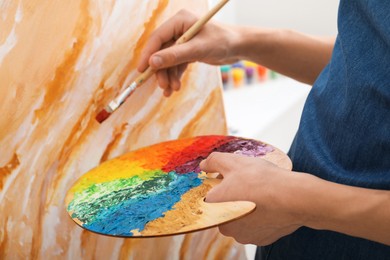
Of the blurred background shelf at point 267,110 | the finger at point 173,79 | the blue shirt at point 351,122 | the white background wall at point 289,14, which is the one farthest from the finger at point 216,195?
the white background wall at point 289,14

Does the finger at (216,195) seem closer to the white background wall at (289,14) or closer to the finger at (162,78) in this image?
the finger at (162,78)

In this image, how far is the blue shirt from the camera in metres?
0.70

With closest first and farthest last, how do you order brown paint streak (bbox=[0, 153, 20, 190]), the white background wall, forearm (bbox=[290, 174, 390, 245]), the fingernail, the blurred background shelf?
forearm (bbox=[290, 174, 390, 245]) → brown paint streak (bbox=[0, 153, 20, 190]) → the fingernail → the blurred background shelf → the white background wall

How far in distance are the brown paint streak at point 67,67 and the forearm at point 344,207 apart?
37 centimetres

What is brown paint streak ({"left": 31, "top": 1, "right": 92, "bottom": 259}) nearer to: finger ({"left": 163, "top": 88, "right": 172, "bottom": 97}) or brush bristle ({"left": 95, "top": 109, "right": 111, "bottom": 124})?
brush bristle ({"left": 95, "top": 109, "right": 111, "bottom": 124})

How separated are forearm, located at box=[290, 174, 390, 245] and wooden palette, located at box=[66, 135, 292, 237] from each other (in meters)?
0.07

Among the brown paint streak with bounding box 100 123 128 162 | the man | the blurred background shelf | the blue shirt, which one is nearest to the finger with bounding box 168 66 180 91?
the man

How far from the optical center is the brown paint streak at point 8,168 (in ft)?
2.48

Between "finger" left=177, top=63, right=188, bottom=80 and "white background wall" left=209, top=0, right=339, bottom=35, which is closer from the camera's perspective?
"finger" left=177, top=63, right=188, bottom=80

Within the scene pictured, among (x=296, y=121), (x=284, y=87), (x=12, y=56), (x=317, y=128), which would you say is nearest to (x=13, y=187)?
(x=12, y=56)

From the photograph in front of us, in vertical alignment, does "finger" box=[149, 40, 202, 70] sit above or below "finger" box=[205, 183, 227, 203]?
above

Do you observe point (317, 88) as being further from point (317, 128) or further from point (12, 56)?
point (12, 56)

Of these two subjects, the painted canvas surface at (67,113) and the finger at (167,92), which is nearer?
the painted canvas surface at (67,113)

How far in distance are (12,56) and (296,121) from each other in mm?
1379
